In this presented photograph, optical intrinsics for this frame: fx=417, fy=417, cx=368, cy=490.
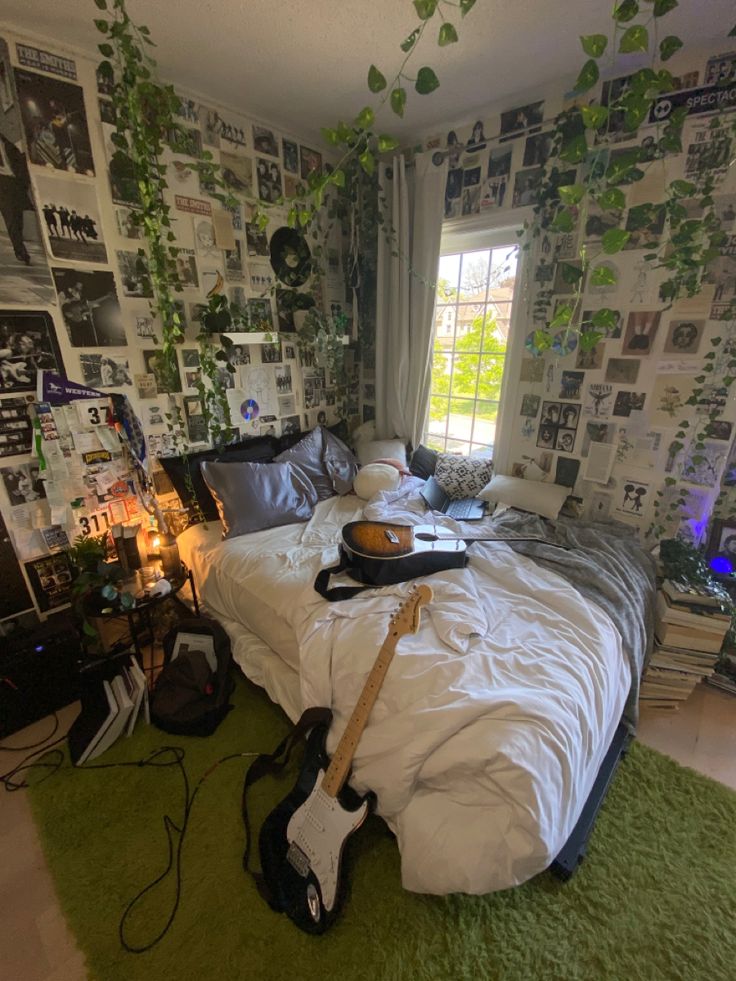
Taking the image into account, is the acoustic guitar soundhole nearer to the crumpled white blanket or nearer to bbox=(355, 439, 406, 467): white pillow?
the crumpled white blanket

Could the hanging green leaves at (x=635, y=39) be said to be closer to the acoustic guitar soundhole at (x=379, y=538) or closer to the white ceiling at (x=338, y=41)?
the white ceiling at (x=338, y=41)

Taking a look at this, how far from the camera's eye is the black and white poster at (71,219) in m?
1.54

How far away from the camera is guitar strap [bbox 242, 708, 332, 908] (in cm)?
111

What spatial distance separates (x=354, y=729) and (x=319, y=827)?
0.83ft

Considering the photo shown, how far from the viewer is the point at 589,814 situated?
4.09ft

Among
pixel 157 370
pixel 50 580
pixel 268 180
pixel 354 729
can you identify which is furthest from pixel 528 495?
pixel 50 580

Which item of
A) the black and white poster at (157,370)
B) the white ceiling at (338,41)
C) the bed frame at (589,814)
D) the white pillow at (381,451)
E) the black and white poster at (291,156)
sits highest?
the white ceiling at (338,41)

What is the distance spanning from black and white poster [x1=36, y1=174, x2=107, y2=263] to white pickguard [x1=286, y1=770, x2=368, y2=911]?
2058mm

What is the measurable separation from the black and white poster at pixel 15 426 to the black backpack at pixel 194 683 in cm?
93

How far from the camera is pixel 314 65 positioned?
1655mm

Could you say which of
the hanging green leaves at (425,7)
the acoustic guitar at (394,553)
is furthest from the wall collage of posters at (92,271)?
the hanging green leaves at (425,7)

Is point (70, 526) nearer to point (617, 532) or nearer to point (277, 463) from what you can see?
point (277, 463)

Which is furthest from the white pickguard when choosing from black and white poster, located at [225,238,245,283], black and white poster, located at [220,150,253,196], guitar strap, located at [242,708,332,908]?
black and white poster, located at [220,150,253,196]

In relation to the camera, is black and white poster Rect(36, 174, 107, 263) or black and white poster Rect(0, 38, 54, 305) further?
black and white poster Rect(36, 174, 107, 263)
